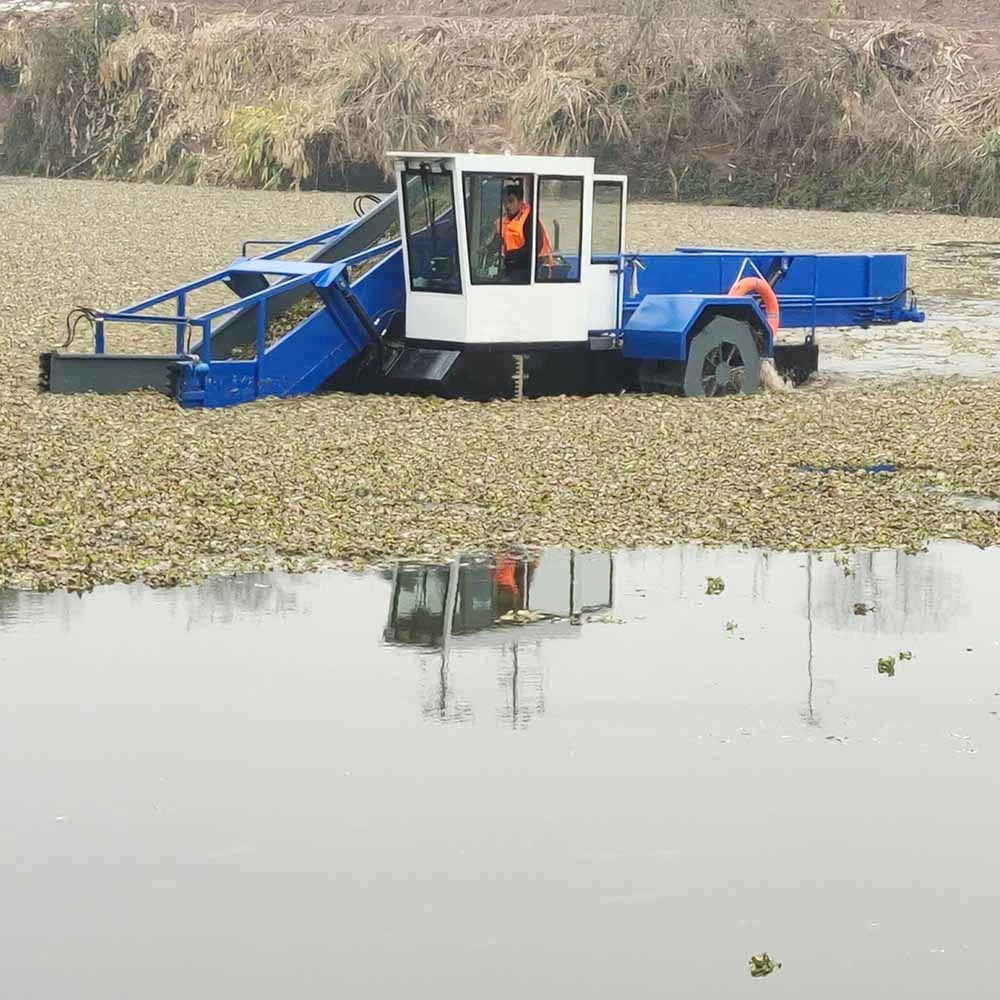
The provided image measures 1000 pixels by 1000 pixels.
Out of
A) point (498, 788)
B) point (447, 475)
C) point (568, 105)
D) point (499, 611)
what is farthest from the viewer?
point (568, 105)

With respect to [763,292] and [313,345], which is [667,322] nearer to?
[763,292]

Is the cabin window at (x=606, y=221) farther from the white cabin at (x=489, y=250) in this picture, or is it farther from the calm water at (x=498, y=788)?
the calm water at (x=498, y=788)

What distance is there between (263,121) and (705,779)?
42.0 metres

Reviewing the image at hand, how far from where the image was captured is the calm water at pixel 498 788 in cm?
537

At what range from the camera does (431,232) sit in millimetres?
15484

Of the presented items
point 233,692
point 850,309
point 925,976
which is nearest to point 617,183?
point 850,309

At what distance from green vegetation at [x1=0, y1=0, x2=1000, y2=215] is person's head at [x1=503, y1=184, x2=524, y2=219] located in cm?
2810

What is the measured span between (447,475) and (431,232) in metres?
3.89

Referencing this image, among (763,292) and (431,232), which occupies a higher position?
(431,232)

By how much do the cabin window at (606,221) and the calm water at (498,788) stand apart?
672 cm

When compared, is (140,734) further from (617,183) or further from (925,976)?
(617,183)

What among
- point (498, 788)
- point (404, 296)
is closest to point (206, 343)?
point (404, 296)

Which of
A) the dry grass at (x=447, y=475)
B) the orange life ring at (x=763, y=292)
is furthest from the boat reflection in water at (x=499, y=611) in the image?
the orange life ring at (x=763, y=292)

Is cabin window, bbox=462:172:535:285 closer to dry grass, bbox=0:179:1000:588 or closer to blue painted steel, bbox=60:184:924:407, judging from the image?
blue painted steel, bbox=60:184:924:407
